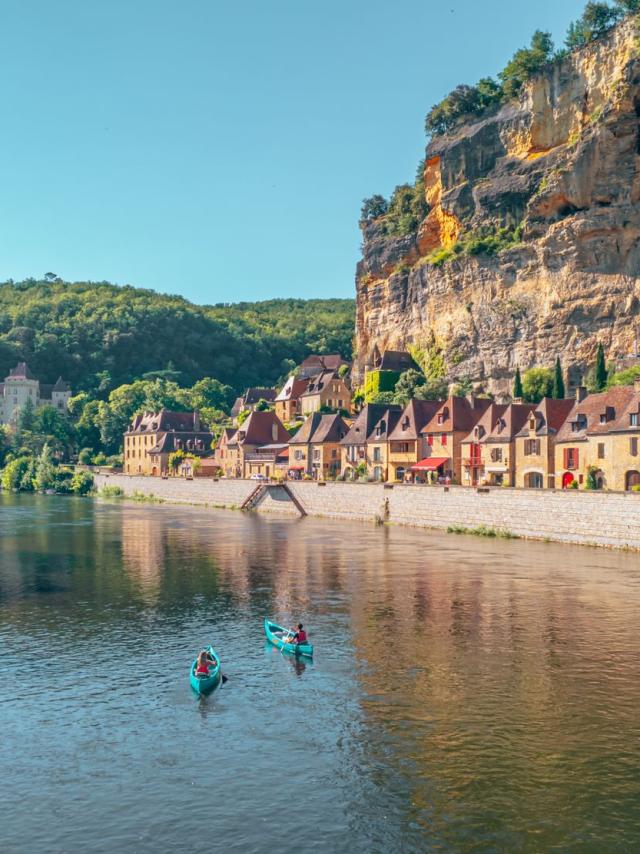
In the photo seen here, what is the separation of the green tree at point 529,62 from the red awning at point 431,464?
5987 cm

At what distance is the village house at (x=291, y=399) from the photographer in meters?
141

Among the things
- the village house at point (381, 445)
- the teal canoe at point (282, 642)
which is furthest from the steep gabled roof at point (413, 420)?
the teal canoe at point (282, 642)

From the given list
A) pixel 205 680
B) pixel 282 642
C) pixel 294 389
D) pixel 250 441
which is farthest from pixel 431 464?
pixel 294 389

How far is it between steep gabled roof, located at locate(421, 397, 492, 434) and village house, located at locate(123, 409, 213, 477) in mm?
60614

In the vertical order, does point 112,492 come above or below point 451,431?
below

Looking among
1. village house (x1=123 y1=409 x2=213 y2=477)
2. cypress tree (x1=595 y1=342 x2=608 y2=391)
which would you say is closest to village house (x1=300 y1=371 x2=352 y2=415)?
village house (x1=123 y1=409 x2=213 y2=477)

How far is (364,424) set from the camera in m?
95.9

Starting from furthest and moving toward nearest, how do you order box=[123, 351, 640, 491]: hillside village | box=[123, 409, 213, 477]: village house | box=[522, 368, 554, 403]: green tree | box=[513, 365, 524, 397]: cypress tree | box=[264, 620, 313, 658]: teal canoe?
box=[123, 409, 213, 477]: village house
box=[513, 365, 524, 397]: cypress tree
box=[522, 368, 554, 403]: green tree
box=[123, 351, 640, 491]: hillside village
box=[264, 620, 313, 658]: teal canoe

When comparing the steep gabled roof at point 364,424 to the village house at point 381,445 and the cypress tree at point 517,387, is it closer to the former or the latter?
the village house at point 381,445

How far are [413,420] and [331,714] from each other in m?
65.9

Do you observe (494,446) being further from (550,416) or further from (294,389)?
(294,389)

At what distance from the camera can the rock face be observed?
9881 centimetres

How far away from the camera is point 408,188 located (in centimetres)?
14500

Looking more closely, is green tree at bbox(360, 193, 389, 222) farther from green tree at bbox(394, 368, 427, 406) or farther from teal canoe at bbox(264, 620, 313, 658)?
teal canoe at bbox(264, 620, 313, 658)
